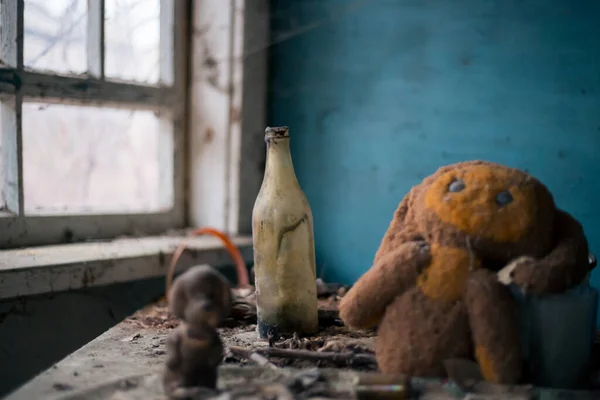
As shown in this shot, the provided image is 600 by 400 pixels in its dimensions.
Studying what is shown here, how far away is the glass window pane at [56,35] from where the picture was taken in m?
1.41

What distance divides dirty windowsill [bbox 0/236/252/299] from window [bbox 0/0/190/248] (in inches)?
3.4

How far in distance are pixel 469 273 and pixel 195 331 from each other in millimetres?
364

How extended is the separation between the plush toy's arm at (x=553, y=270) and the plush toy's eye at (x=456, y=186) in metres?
0.12

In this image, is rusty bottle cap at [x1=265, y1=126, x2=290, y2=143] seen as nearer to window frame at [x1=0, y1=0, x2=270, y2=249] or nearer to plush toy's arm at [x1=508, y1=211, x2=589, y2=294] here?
plush toy's arm at [x1=508, y1=211, x2=589, y2=294]

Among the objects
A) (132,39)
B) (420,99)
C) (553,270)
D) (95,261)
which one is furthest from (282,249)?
(132,39)

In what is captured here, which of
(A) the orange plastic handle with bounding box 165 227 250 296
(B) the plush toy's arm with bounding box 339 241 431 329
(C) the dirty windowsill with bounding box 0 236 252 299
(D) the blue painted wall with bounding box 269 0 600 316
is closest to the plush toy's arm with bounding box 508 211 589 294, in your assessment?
(B) the plush toy's arm with bounding box 339 241 431 329

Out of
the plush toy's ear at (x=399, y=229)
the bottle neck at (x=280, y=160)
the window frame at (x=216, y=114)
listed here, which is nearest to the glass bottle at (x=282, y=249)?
the bottle neck at (x=280, y=160)

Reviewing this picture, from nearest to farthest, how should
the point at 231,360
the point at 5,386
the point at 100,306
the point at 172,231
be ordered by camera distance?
the point at 231,360 < the point at 5,386 < the point at 100,306 < the point at 172,231

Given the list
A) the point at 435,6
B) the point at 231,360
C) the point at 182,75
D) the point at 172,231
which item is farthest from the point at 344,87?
the point at 231,360

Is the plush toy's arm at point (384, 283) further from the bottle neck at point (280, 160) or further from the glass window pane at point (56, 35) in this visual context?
the glass window pane at point (56, 35)

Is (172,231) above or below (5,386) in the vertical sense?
above

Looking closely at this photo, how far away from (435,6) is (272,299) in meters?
0.91

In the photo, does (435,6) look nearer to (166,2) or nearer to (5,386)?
(166,2)

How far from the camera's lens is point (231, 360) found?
0.85 meters
